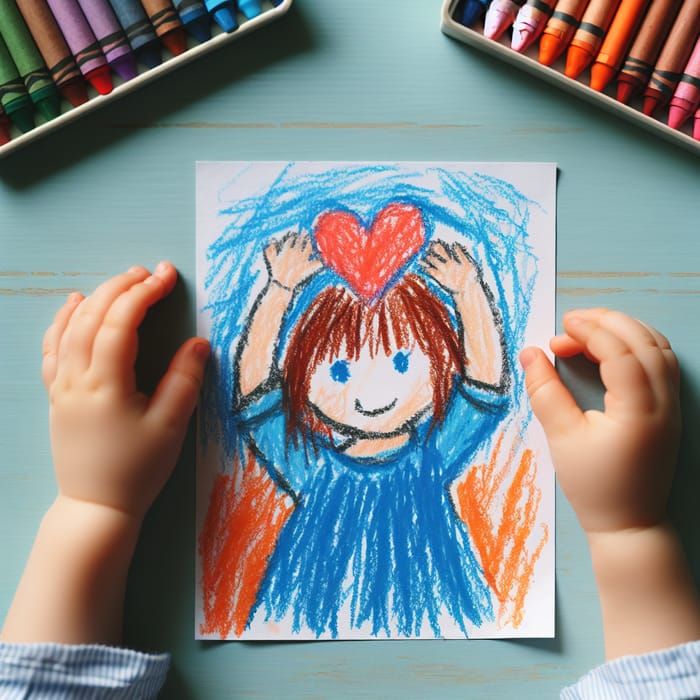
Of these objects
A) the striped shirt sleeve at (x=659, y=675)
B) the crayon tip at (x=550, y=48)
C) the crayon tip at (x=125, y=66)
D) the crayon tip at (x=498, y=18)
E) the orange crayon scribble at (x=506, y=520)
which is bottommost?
the striped shirt sleeve at (x=659, y=675)

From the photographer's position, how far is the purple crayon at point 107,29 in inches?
18.9

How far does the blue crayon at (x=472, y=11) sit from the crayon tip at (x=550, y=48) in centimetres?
5

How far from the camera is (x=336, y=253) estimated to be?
1.67 feet

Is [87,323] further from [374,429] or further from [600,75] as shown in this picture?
[600,75]

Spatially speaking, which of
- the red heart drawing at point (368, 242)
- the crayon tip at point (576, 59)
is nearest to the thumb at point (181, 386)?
the red heart drawing at point (368, 242)

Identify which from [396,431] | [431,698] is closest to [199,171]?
[396,431]

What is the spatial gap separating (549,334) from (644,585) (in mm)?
179

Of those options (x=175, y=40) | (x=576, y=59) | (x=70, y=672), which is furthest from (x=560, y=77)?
(x=70, y=672)

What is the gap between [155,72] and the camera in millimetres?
484

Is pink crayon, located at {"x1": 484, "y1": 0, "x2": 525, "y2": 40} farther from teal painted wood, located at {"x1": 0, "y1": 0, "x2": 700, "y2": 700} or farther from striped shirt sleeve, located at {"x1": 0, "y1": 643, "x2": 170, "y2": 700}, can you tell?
striped shirt sleeve, located at {"x1": 0, "y1": 643, "x2": 170, "y2": 700}

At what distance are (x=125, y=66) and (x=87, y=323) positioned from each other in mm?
178

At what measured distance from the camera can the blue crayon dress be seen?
0.51 metres

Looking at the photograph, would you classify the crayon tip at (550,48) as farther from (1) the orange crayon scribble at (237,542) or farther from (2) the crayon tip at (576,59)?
(1) the orange crayon scribble at (237,542)

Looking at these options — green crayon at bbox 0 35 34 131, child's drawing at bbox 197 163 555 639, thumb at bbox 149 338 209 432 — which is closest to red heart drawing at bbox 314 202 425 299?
child's drawing at bbox 197 163 555 639
